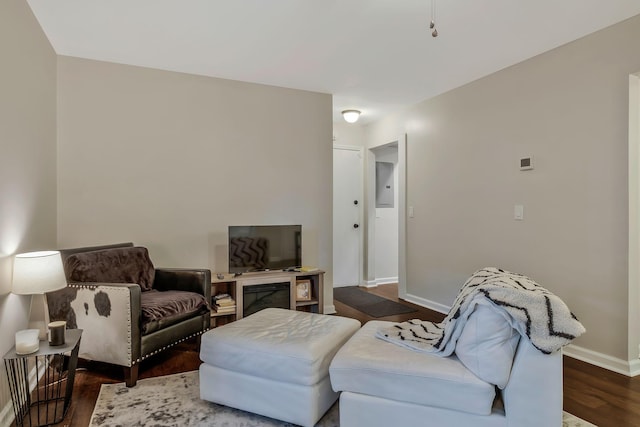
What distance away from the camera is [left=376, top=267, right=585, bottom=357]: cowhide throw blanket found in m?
1.37

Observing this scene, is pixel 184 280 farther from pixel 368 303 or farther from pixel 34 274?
pixel 368 303

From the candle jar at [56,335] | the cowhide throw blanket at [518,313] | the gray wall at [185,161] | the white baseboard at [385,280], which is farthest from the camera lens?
the white baseboard at [385,280]

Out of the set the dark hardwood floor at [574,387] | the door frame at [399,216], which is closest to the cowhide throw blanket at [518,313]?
the dark hardwood floor at [574,387]

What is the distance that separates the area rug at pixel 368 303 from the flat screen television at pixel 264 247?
1079mm

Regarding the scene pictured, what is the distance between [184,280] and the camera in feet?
9.65

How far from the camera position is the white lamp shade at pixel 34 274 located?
74.1 inches

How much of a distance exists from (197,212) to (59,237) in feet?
3.61

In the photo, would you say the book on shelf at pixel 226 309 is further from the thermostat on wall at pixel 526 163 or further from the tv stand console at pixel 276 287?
the thermostat on wall at pixel 526 163

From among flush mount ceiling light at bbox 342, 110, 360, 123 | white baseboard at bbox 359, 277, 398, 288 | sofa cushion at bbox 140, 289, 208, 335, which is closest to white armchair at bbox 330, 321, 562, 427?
sofa cushion at bbox 140, 289, 208, 335

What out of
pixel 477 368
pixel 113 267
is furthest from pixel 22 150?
pixel 477 368

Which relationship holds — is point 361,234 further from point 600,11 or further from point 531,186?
point 600,11

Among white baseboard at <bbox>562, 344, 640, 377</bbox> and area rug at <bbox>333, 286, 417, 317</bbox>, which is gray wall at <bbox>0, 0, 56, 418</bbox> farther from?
white baseboard at <bbox>562, 344, 640, 377</bbox>

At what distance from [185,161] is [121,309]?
1.56 metres

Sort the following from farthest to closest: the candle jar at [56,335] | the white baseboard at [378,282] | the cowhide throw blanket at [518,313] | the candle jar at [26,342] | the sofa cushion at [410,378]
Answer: the white baseboard at [378,282], the candle jar at [56,335], the candle jar at [26,342], the sofa cushion at [410,378], the cowhide throw blanket at [518,313]
